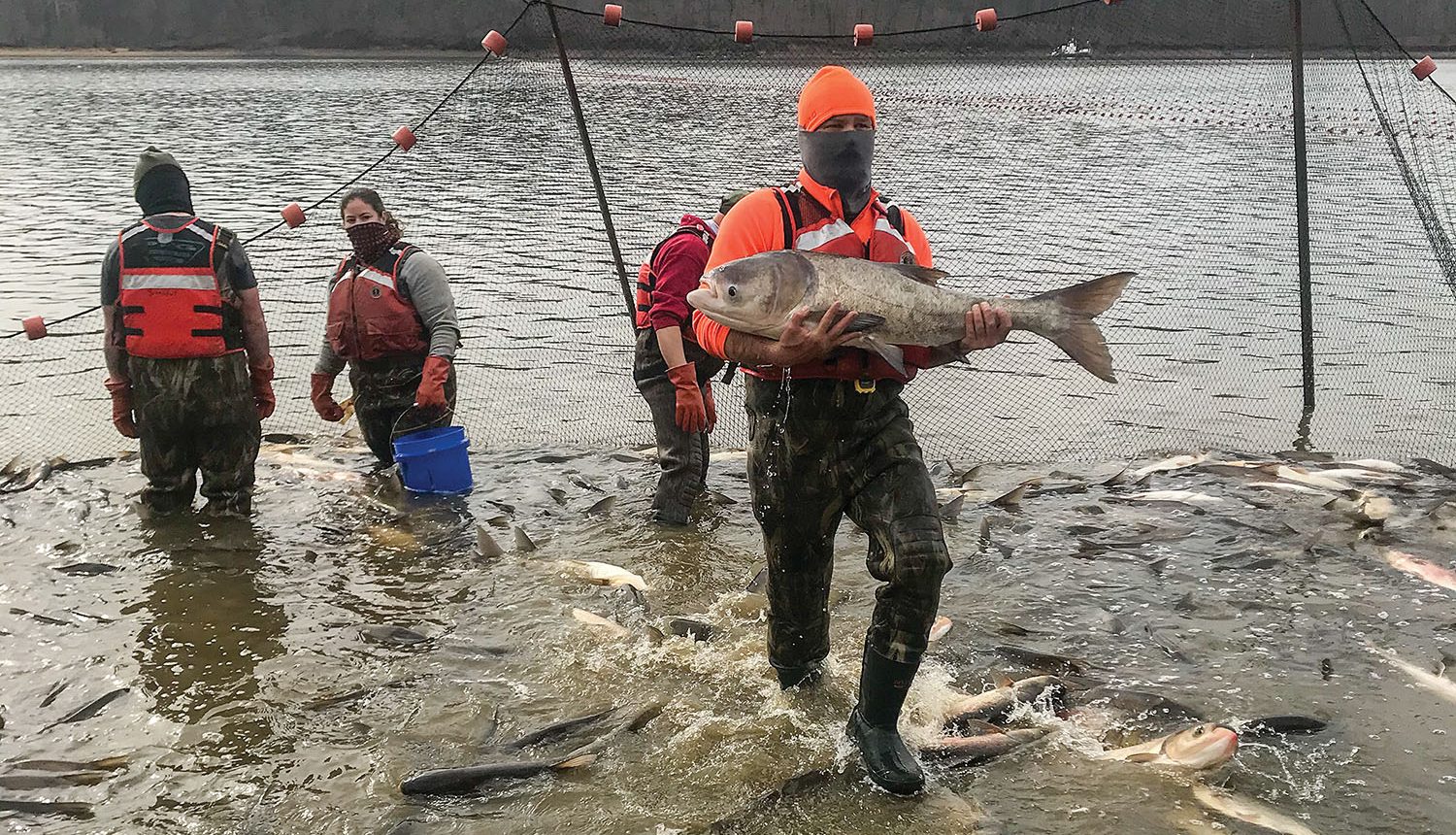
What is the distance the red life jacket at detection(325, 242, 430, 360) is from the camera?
314 inches

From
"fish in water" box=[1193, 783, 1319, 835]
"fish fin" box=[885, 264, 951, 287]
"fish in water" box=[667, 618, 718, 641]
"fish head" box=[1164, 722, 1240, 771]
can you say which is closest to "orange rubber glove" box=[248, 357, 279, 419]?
"fish in water" box=[667, 618, 718, 641]

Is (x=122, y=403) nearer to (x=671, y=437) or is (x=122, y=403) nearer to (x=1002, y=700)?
(x=671, y=437)

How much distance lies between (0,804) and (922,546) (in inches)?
154

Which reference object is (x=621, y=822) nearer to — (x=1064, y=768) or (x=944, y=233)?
(x=1064, y=768)

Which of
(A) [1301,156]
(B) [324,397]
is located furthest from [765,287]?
(A) [1301,156]

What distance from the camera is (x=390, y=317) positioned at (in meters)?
8.00

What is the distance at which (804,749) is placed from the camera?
195 inches

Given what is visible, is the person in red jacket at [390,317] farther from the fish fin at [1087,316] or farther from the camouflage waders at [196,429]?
the fish fin at [1087,316]

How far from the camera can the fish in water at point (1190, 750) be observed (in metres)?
4.69

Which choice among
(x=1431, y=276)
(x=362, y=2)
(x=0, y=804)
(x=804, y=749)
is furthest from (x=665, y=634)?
(x=362, y=2)

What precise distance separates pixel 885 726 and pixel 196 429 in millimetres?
5309

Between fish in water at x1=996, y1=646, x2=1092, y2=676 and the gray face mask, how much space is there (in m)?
2.69

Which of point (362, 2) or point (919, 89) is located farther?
point (362, 2)

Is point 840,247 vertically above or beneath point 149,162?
beneath
